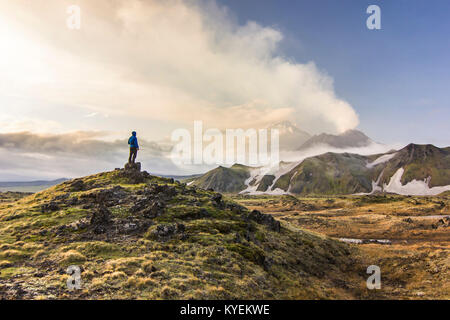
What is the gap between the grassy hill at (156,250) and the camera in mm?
19469

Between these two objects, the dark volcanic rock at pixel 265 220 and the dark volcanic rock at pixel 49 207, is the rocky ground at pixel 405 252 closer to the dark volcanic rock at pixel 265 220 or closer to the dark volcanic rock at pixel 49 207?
the dark volcanic rock at pixel 265 220

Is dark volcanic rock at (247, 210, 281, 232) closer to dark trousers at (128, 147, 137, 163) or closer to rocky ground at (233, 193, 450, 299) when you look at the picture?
rocky ground at (233, 193, 450, 299)

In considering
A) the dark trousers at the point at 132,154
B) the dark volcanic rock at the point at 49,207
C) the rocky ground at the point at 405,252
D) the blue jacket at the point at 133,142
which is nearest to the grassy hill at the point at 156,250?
the dark volcanic rock at the point at 49,207

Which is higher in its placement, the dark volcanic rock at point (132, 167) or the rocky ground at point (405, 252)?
the dark volcanic rock at point (132, 167)

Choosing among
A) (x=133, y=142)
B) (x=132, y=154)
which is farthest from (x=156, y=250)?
(x=132, y=154)

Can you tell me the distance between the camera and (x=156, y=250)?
2600 centimetres

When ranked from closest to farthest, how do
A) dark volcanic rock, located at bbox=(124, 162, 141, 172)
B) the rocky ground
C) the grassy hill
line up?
the grassy hill < the rocky ground < dark volcanic rock, located at bbox=(124, 162, 141, 172)

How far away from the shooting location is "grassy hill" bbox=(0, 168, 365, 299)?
63.9 ft

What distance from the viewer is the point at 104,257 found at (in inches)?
938

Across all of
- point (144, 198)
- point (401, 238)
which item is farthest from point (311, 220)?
point (144, 198)

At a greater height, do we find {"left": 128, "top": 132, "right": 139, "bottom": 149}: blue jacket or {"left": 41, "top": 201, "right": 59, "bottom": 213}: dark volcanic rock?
{"left": 128, "top": 132, "right": 139, "bottom": 149}: blue jacket

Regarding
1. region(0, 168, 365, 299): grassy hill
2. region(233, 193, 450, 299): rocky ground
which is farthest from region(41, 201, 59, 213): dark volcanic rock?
region(233, 193, 450, 299): rocky ground
